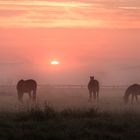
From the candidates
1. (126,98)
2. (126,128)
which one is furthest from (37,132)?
(126,98)

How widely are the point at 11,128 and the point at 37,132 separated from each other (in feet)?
3.24

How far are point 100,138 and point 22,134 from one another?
2.55 meters

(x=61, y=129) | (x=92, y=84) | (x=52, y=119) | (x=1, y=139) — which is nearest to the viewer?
(x=1, y=139)

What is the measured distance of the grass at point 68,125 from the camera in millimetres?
16438

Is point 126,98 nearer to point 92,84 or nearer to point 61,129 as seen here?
point 92,84

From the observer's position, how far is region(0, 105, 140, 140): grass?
16.4m

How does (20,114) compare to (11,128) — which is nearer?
(11,128)

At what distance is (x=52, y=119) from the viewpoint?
18938 millimetres

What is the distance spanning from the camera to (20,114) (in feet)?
64.5

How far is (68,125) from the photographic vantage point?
1762 centimetres

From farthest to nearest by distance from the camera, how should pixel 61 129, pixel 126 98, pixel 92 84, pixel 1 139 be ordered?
pixel 92 84 < pixel 126 98 < pixel 61 129 < pixel 1 139

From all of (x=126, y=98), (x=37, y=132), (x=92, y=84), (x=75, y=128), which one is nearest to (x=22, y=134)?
(x=37, y=132)

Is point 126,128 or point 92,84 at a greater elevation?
point 92,84

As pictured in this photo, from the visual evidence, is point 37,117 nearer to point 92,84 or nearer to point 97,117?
point 97,117
